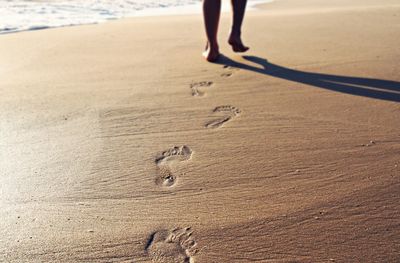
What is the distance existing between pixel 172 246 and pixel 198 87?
57.7 inches

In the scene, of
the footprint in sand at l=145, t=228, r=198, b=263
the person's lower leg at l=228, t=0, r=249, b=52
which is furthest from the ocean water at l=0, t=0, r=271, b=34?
the footprint in sand at l=145, t=228, r=198, b=263

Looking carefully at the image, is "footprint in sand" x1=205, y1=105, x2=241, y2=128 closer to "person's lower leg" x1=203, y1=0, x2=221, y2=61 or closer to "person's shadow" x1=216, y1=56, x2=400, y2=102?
"person's shadow" x1=216, y1=56, x2=400, y2=102

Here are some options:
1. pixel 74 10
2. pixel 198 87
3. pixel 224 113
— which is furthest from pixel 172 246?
pixel 74 10

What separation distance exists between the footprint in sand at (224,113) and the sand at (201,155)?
0.01 m

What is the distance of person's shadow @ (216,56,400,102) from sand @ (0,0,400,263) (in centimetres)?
1

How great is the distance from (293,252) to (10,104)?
176cm

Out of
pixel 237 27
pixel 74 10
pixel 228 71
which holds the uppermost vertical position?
pixel 237 27

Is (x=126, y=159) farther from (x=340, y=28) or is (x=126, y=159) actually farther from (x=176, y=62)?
(x=340, y=28)

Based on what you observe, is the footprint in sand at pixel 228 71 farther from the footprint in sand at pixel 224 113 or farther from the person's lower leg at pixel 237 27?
the footprint in sand at pixel 224 113

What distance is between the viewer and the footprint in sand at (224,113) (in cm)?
218

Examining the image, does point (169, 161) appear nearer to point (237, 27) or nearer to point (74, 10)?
point (237, 27)

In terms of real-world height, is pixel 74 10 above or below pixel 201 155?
below

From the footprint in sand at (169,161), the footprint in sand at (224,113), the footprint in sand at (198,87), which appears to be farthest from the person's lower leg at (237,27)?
the footprint in sand at (169,161)

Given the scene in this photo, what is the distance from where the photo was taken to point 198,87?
2.69 metres
